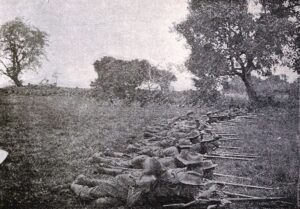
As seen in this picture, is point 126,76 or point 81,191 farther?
point 126,76

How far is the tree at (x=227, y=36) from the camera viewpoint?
9.84 meters

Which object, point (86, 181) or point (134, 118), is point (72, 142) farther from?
point (134, 118)

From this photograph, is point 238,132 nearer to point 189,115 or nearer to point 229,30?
point 189,115

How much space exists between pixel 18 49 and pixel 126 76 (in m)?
2.40

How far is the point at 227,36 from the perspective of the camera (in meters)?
10.4

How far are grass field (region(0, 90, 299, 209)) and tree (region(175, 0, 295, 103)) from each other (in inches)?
113

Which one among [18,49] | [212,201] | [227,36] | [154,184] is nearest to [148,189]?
[154,184]

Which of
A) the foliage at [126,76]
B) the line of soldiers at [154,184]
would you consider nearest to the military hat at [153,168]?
the line of soldiers at [154,184]

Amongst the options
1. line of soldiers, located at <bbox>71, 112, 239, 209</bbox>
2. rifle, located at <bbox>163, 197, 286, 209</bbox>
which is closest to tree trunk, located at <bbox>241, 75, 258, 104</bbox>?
line of soldiers, located at <bbox>71, 112, 239, 209</bbox>

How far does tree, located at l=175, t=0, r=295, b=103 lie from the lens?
984cm

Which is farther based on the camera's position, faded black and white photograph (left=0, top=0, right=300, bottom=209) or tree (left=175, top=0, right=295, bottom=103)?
tree (left=175, top=0, right=295, bottom=103)

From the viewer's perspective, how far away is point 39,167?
4.25m

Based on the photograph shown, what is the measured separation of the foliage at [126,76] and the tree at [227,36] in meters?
2.80

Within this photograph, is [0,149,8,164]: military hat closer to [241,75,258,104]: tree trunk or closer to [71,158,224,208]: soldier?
[71,158,224,208]: soldier
